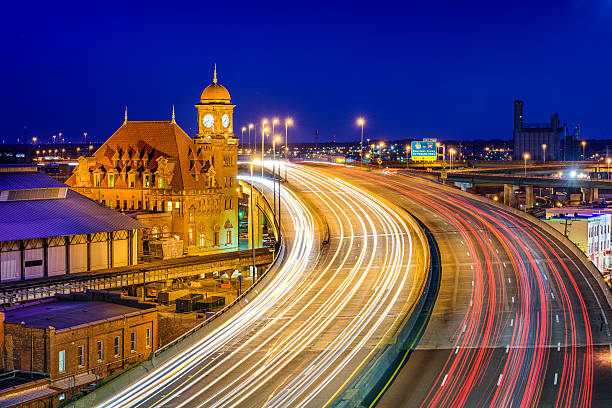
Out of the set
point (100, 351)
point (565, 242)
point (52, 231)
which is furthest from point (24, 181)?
point (565, 242)

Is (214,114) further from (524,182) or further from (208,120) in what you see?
(524,182)

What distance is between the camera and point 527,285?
64.6 meters

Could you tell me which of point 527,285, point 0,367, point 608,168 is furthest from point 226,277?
point 608,168

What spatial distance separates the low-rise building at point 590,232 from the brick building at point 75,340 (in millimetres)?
66836

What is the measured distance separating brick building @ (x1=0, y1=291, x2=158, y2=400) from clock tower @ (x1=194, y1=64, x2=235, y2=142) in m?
50.1

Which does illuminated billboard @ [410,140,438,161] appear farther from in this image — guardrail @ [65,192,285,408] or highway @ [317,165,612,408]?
guardrail @ [65,192,285,408]

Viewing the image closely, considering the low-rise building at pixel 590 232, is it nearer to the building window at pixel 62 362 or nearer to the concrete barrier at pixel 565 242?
the concrete barrier at pixel 565 242

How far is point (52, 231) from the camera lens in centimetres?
7250

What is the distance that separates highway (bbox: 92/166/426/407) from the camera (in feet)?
129

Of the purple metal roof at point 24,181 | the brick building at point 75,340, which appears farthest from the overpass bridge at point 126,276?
the purple metal roof at point 24,181

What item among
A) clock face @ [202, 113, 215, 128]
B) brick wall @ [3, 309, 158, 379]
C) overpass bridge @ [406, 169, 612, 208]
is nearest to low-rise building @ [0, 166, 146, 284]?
brick wall @ [3, 309, 158, 379]

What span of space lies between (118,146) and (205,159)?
12.5 metres

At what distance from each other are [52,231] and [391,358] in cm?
3968

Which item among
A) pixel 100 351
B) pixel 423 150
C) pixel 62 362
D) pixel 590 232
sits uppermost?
pixel 423 150
